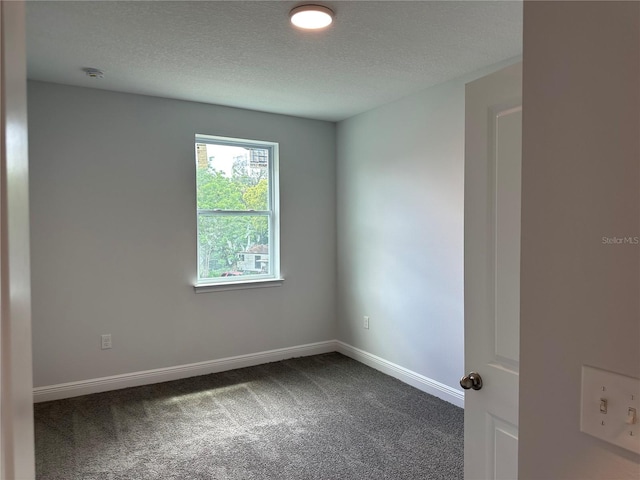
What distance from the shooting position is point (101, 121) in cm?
347

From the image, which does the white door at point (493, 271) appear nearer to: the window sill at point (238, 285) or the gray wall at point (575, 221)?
the gray wall at point (575, 221)

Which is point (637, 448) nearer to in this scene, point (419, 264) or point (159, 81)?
point (419, 264)

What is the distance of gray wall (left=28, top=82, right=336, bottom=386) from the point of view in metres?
3.33

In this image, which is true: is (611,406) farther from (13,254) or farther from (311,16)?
(311,16)

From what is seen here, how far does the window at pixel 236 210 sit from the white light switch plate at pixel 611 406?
350cm

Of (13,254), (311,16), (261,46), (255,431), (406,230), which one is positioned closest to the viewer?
(13,254)

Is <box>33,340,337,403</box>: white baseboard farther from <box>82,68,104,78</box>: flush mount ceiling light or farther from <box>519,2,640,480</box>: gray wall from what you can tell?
<box>519,2,640,480</box>: gray wall

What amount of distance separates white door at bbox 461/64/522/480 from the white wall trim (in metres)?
1.88

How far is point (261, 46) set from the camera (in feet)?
8.59

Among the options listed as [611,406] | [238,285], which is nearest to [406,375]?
[238,285]

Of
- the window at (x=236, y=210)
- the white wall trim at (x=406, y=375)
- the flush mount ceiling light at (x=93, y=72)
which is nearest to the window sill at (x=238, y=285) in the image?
the window at (x=236, y=210)

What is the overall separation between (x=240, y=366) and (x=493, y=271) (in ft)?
10.5

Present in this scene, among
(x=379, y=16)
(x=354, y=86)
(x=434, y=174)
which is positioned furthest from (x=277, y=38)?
(x=434, y=174)

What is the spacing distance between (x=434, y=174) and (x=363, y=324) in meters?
1.68
